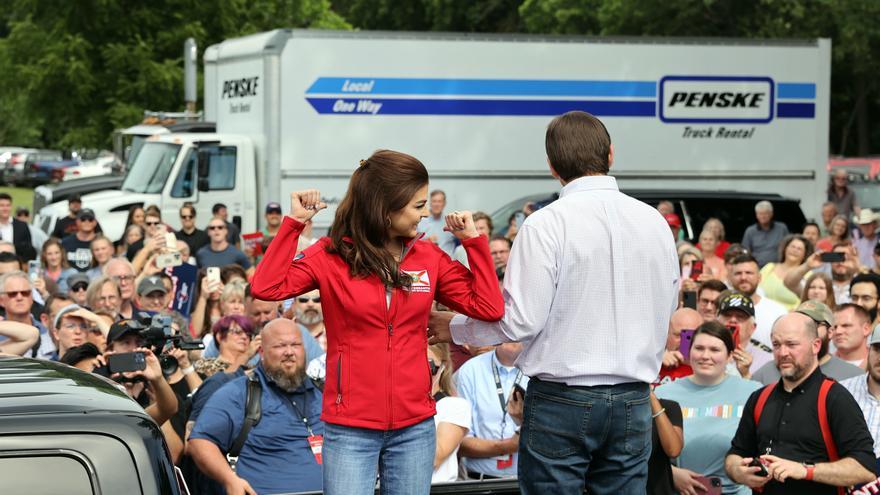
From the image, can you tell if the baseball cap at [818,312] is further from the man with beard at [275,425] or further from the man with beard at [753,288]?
the man with beard at [275,425]

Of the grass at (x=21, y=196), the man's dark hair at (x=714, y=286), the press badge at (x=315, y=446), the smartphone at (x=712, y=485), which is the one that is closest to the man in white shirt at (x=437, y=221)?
the man's dark hair at (x=714, y=286)

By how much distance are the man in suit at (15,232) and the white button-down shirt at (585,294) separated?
12592mm

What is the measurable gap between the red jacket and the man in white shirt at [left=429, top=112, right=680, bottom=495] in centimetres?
17

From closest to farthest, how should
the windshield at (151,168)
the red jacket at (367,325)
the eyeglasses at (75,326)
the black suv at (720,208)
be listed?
the red jacket at (367,325)
the eyeglasses at (75,326)
the black suv at (720,208)
the windshield at (151,168)

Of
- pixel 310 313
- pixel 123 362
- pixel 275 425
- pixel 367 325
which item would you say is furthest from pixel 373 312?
pixel 310 313

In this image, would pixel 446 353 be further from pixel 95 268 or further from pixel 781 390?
pixel 95 268

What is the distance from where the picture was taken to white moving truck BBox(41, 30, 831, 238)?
60.4 ft

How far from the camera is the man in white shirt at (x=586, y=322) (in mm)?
4199

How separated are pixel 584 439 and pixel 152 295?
283 inches

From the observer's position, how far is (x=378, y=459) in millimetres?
4242

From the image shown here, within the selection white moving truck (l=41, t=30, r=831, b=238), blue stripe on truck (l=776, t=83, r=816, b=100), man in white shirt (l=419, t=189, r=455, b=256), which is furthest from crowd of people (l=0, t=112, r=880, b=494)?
blue stripe on truck (l=776, t=83, r=816, b=100)

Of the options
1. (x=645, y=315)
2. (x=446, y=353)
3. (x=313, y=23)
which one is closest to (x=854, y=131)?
(x=313, y=23)

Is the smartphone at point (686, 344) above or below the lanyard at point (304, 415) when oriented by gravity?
above

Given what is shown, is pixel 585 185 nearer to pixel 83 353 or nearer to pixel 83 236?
pixel 83 353
